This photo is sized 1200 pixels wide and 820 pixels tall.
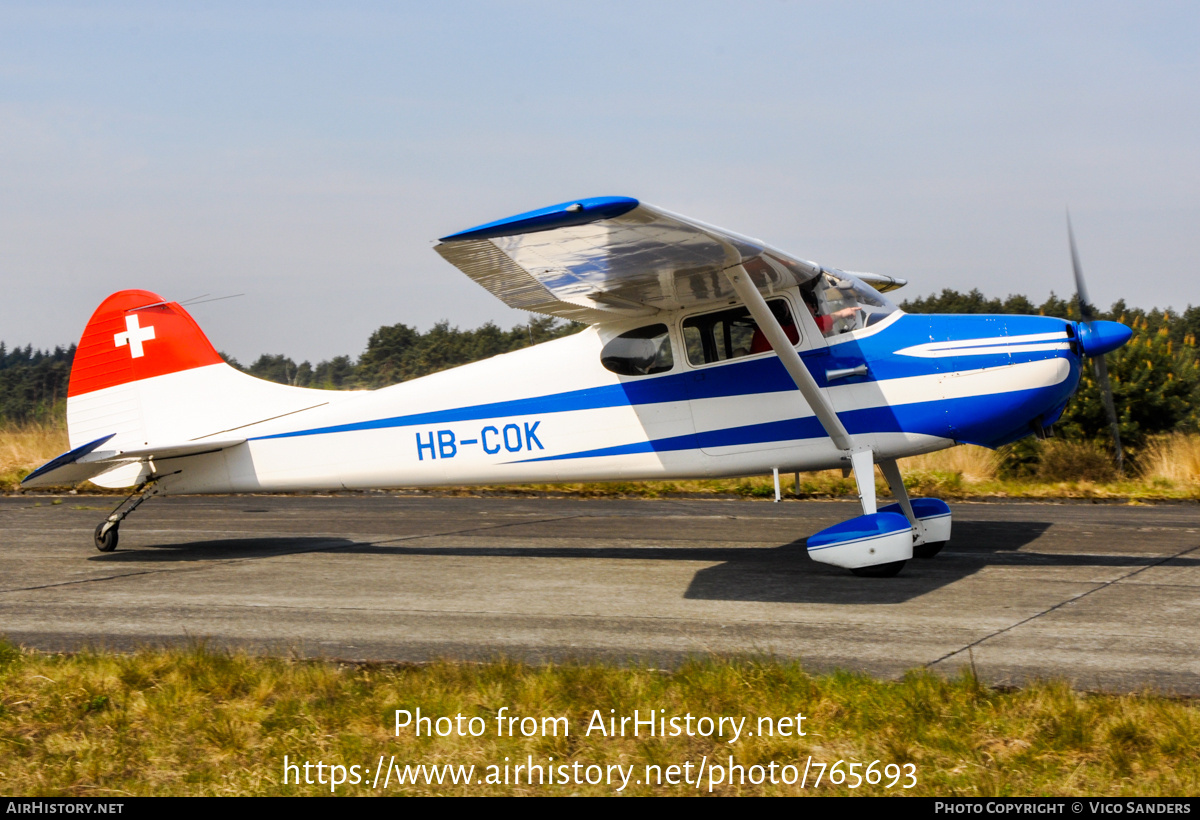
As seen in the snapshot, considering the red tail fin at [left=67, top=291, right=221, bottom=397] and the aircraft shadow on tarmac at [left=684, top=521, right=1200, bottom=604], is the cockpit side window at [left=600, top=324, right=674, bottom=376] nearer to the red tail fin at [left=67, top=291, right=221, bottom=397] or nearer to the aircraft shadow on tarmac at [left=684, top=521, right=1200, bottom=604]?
the aircraft shadow on tarmac at [left=684, top=521, right=1200, bottom=604]

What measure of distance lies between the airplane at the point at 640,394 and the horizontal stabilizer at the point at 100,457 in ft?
0.09

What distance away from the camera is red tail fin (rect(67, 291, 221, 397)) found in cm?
1025

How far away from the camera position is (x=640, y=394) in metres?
8.69

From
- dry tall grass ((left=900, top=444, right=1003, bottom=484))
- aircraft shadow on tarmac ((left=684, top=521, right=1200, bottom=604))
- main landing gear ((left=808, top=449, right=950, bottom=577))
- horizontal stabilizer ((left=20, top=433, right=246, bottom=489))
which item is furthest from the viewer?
dry tall grass ((left=900, top=444, right=1003, bottom=484))

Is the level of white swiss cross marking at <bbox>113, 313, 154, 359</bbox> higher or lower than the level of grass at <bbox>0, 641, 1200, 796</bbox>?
higher

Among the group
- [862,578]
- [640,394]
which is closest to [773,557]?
[862,578]

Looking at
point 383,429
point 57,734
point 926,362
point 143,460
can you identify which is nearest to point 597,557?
point 383,429

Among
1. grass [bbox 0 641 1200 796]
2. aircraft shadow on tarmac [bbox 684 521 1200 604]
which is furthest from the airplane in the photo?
grass [bbox 0 641 1200 796]

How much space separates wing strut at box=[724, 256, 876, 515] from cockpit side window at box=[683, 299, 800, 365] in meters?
0.35

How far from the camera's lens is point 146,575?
884cm

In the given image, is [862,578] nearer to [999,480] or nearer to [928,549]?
[928,549]

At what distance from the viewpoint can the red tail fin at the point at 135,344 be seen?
33.6ft

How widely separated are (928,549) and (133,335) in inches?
350

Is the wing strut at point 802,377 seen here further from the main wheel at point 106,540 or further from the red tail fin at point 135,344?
the main wheel at point 106,540
